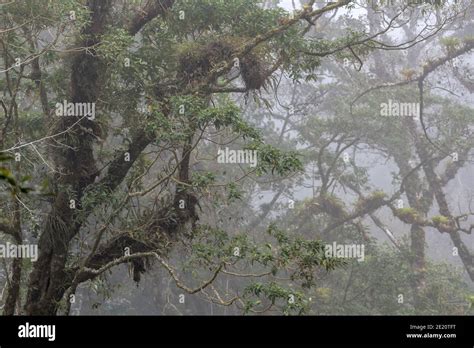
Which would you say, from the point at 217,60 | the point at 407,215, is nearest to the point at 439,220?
the point at 407,215

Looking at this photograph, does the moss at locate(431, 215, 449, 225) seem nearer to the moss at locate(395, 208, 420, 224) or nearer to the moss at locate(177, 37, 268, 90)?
the moss at locate(395, 208, 420, 224)

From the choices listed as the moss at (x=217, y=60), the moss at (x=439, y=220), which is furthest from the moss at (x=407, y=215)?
the moss at (x=217, y=60)

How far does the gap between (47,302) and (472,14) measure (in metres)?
13.9

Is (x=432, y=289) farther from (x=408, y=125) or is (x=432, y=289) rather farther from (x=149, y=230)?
(x=149, y=230)

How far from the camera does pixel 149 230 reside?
19.7ft

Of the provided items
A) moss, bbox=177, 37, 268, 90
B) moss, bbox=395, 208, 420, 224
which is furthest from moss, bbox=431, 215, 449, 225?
moss, bbox=177, 37, 268, 90

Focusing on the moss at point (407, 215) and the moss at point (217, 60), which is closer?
the moss at point (217, 60)

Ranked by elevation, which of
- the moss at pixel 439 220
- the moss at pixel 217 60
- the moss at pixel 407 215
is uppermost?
the moss at pixel 217 60

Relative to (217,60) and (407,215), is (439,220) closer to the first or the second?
(407,215)

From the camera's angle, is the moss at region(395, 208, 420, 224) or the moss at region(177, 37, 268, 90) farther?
the moss at region(395, 208, 420, 224)

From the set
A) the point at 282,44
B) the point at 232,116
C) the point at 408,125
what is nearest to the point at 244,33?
the point at 282,44

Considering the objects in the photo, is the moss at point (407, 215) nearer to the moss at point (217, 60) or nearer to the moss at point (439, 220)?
the moss at point (439, 220)

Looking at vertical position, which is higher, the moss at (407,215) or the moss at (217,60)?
the moss at (217,60)

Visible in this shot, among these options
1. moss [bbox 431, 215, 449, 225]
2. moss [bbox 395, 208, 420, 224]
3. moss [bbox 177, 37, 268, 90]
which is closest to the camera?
moss [bbox 177, 37, 268, 90]
